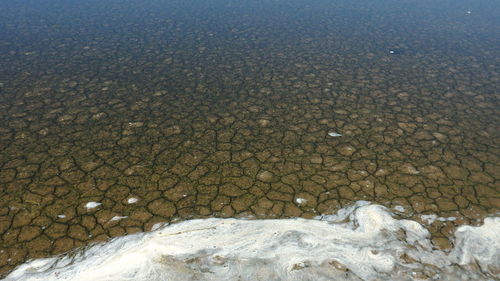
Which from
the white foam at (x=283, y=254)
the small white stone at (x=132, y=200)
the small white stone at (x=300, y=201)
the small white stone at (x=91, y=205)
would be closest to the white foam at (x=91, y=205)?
the small white stone at (x=91, y=205)

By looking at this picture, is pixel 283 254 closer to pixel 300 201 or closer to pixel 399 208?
pixel 300 201

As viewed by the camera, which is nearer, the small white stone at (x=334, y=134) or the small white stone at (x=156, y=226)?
the small white stone at (x=156, y=226)

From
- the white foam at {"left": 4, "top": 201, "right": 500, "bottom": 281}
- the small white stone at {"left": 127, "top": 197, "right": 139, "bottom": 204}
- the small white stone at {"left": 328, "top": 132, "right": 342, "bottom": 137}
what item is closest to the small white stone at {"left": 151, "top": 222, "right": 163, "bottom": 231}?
the white foam at {"left": 4, "top": 201, "right": 500, "bottom": 281}

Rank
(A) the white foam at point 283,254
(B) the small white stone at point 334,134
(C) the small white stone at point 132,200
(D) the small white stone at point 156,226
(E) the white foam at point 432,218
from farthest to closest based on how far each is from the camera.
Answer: (B) the small white stone at point 334,134 → (C) the small white stone at point 132,200 → (E) the white foam at point 432,218 → (D) the small white stone at point 156,226 → (A) the white foam at point 283,254

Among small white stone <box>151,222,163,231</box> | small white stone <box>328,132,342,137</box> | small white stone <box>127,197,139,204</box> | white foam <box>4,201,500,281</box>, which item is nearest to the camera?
white foam <box>4,201,500,281</box>

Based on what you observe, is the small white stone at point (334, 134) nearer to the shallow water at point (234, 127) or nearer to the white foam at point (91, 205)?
the shallow water at point (234, 127)

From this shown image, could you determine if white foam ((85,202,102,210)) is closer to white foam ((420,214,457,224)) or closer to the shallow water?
the shallow water

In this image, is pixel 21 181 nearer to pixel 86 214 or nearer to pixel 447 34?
pixel 86 214
